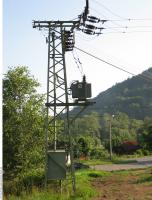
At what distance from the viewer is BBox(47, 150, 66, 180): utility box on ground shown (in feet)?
65.7

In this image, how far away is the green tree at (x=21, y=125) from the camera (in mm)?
24859

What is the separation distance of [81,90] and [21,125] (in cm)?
674

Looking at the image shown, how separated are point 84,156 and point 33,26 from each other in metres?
45.1

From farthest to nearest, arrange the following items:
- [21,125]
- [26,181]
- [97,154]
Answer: [97,154]
[21,125]
[26,181]

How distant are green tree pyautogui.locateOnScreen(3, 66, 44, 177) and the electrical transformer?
5.96 metres

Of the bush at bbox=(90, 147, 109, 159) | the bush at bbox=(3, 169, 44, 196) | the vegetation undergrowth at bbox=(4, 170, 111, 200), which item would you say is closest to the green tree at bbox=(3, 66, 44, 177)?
the bush at bbox=(3, 169, 44, 196)

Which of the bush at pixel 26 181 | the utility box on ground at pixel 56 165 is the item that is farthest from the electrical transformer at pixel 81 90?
the bush at pixel 26 181

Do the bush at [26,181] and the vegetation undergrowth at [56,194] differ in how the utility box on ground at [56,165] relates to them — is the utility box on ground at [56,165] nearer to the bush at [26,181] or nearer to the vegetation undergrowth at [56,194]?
the vegetation undergrowth at [56,194]

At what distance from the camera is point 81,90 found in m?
20.3

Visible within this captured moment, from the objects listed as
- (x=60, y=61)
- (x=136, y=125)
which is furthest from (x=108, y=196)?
(x=136, y=125)

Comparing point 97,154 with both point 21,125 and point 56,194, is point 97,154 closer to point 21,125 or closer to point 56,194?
point 21,125

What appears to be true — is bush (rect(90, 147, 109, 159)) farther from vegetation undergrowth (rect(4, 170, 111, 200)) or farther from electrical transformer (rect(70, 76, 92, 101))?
electrical transformer (rect(70, 76, 92, 101))

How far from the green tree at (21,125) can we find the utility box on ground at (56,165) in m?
4.66

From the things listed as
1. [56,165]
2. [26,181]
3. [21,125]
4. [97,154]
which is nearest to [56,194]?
[56,165]
